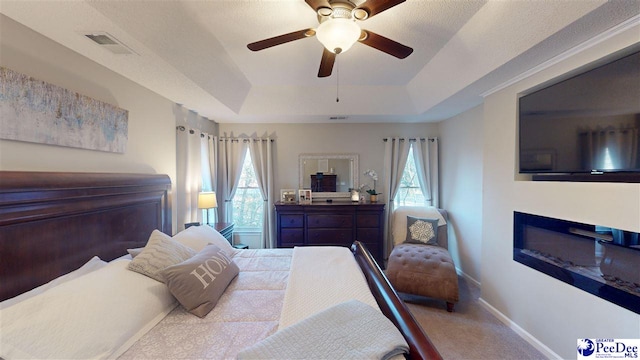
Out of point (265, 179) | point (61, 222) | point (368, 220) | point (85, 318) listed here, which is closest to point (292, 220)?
point (265, 179)

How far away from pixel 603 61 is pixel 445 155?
7.59 ft

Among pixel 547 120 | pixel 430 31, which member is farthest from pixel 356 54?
pixel 547 120

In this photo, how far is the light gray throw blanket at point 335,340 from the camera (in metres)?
0.87

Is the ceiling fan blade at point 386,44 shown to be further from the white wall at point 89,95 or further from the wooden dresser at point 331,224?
the wooden dresser at point 331,224

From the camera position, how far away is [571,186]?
1720mm

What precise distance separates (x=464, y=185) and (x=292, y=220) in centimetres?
259

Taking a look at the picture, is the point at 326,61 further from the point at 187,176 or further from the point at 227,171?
the point at 227,171

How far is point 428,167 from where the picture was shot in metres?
3.90

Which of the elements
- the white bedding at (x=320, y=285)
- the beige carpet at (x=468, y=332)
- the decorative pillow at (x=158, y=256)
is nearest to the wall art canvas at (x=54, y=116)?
the decorative pillow at (x=158, y=256)

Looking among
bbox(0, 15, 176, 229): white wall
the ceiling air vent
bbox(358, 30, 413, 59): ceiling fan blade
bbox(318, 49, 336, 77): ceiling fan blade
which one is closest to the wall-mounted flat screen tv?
bbox(358, 30, 413, 59): ceiling fan blade

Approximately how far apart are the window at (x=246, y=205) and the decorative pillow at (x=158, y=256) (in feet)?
7.47

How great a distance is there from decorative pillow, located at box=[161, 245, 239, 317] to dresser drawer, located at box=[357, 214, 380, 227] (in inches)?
92.9

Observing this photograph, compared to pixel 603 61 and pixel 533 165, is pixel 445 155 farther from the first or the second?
pixel 603 61

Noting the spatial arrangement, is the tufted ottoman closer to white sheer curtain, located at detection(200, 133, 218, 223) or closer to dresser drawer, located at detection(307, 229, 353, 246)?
dresser drawer, located at detection(307, 229, 353, 246)
